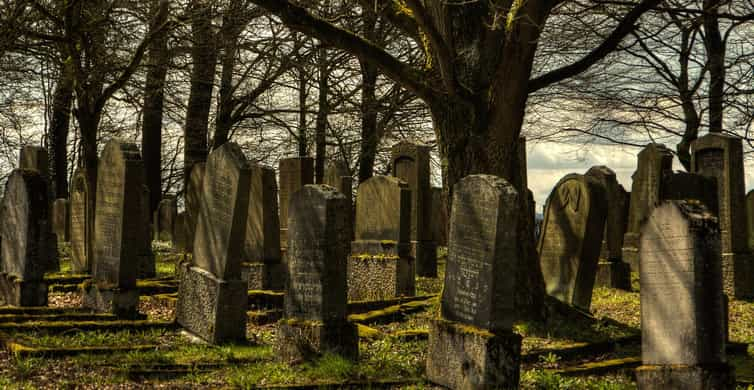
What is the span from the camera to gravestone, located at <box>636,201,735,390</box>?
6.92 meters

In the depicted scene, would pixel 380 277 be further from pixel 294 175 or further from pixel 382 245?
pixel 294 175

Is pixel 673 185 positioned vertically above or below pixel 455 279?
above

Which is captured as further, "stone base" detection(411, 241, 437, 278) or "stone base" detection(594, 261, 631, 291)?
"stone base" detection(411, 241, 437, 278)

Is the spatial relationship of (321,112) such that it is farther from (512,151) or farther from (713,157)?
(512,151)

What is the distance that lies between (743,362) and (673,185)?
14.0 feet

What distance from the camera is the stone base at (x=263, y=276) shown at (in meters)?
14.4

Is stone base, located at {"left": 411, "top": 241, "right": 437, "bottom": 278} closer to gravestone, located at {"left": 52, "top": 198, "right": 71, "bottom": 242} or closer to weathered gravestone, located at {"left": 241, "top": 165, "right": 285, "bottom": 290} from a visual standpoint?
weathered gravestone, located at {"left": 241, "top": 165, "right": 285, "bottom": 290}

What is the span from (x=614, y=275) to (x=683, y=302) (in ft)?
30.3

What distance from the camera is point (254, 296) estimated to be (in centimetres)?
1259

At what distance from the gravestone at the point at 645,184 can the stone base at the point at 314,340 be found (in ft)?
28.5

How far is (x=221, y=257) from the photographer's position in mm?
9977

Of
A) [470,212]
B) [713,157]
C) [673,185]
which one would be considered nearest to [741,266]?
[713,157]

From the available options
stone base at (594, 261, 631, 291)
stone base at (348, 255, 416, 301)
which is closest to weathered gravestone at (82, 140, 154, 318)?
stone base at (348, 255, 416, 301)

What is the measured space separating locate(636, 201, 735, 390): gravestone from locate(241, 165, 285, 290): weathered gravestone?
7963mm
